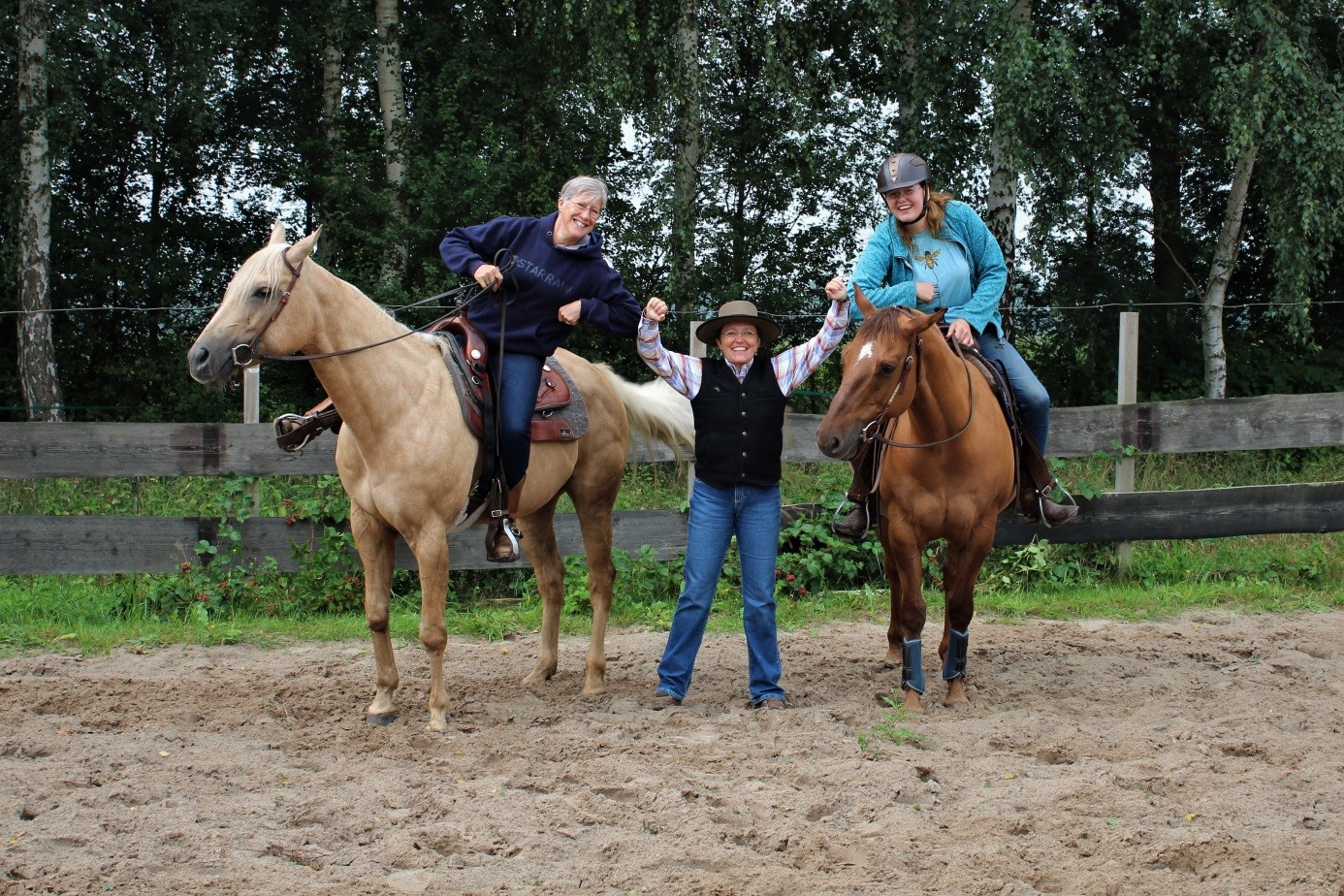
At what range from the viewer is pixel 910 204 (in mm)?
5758

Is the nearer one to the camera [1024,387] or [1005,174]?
[1024,387]

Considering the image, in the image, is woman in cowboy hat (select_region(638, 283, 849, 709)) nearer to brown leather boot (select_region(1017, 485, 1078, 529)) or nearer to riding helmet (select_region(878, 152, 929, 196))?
riding helmet (select_region(878, 152, 929, 196))

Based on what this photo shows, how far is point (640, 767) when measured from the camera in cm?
451

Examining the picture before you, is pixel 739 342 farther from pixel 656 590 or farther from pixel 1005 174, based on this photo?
pixel 1005 174

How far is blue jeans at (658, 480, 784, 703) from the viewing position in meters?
5.49

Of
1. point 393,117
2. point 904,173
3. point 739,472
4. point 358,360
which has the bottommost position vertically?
point 739,472

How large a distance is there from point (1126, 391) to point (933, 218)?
3038 millimetres

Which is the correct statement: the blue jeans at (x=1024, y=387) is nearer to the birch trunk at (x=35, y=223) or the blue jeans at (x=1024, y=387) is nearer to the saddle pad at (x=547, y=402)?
the saddle pad at (x=547, y=402)

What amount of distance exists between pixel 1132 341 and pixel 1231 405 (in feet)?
2.65

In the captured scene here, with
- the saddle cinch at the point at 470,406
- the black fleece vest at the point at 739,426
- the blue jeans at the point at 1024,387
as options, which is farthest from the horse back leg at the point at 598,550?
the blue jeans at the point at 1024,387

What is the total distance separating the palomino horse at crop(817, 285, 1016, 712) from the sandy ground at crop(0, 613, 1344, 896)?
413mm

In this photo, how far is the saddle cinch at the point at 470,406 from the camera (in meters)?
5.34

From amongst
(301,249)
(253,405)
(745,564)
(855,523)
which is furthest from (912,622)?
(253,405)

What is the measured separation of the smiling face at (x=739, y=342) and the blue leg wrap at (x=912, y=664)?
4.95 ft
